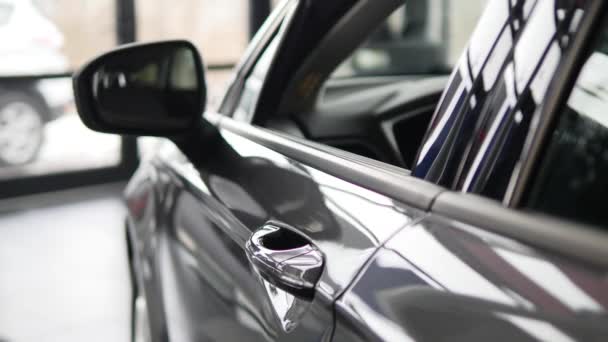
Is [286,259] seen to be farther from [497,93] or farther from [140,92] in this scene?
[140,92]

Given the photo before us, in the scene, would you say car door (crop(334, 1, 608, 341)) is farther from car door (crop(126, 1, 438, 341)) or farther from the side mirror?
the side mirror

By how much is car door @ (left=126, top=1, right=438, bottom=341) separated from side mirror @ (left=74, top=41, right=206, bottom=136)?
7 cm

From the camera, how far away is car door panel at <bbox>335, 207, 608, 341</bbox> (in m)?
0.51

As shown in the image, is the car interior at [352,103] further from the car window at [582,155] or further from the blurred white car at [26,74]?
the blurred white car at [26,74]

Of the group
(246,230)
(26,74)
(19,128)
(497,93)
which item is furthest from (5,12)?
Answer: (497,93)

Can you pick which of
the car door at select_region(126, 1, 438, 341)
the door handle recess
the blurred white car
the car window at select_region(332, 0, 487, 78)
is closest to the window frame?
the car door at select_region(126, 1, 438, 341)

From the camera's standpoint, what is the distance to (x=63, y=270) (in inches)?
148

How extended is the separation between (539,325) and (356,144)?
3.29 feet

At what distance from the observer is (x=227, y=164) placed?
1198 mm

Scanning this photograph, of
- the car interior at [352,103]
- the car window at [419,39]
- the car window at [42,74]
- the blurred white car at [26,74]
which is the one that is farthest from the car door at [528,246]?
the blurred white car at [26,74]

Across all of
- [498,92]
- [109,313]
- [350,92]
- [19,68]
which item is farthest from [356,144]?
[19,68]

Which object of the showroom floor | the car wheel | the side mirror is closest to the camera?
the side mirror

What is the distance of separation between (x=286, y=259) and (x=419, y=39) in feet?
15.2

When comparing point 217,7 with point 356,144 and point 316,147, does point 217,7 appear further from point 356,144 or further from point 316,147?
point 316,147
